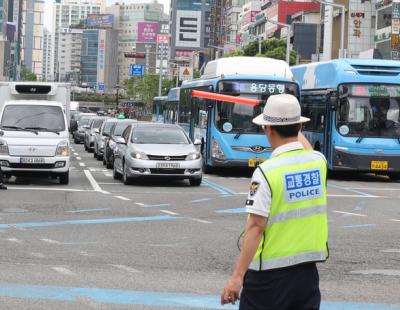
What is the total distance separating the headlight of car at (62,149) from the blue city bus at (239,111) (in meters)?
6.10

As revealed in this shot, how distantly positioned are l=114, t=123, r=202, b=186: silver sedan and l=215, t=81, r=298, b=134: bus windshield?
3.63 m

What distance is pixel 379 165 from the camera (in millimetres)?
23703

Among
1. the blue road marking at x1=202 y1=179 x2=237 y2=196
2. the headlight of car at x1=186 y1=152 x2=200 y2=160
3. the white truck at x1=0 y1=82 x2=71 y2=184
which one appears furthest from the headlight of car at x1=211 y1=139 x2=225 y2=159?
the white truck at x1=0 y1=82 x2=71 y2=184

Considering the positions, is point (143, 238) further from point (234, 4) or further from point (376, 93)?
point (234, 4)

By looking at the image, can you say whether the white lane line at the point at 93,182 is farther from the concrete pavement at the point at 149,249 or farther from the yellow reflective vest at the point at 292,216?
the yellow reflective vest at the point at 292,216

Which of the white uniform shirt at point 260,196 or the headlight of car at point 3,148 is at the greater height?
the white uniform shirt at point 260,196

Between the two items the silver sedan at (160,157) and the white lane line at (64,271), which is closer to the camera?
the white lane line at (64,271)

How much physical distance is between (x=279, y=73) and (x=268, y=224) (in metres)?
21.8

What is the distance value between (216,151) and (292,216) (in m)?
20.6

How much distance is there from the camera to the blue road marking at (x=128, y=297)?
289 inches

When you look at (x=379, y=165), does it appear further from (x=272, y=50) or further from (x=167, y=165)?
(x=272, y=50)

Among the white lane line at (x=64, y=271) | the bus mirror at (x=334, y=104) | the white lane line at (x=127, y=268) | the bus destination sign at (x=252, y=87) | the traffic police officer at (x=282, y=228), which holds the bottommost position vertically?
the white lane line at (x=64, y=271)

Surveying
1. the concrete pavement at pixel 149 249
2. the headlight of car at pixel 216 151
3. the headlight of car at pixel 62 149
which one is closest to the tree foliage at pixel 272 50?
the headlight of car at pixel 216 151

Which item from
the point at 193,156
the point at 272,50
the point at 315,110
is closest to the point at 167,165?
the point at 193,156
